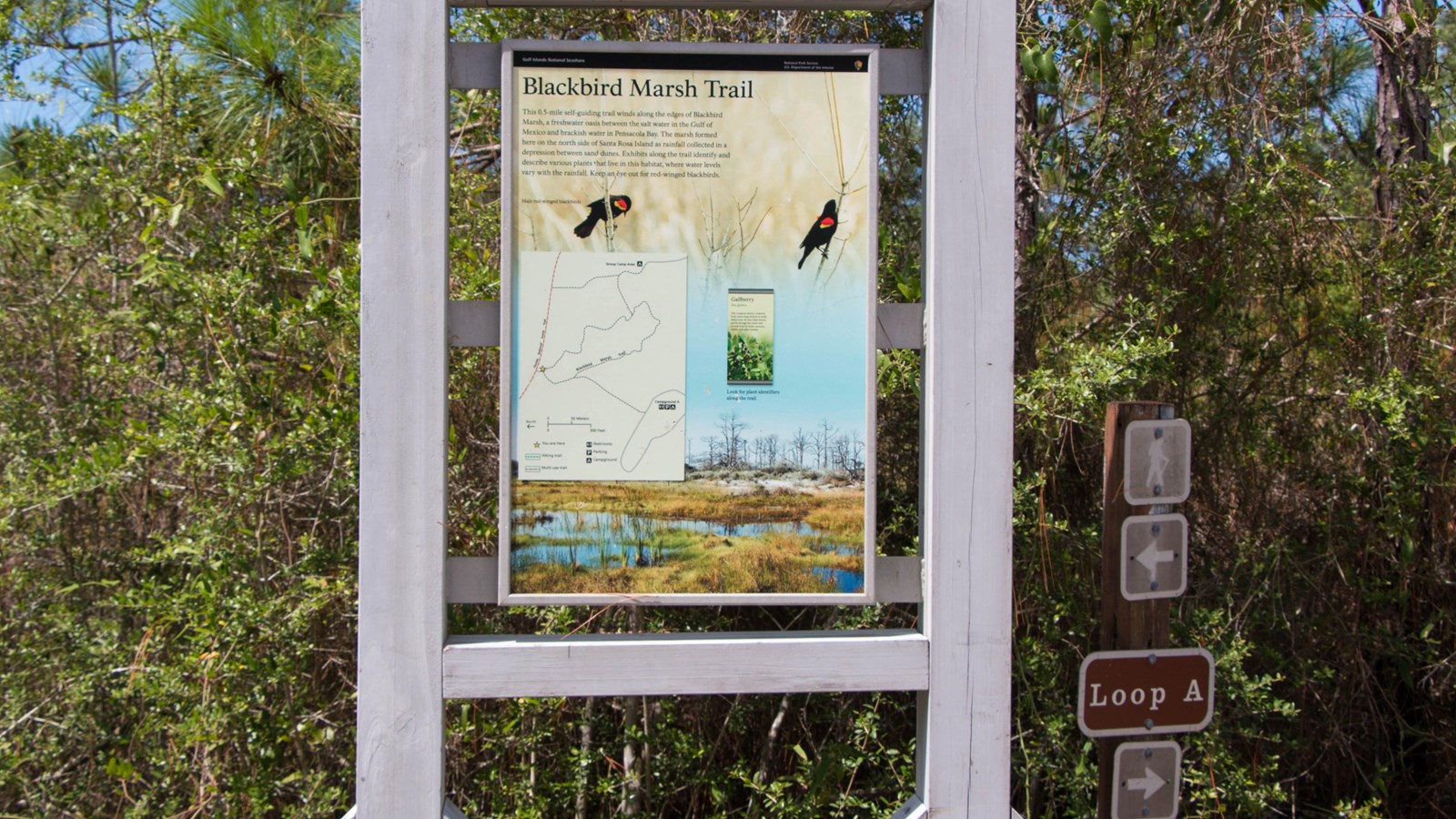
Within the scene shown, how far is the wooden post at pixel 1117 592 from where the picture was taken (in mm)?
2674

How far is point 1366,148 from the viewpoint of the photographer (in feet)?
14.6

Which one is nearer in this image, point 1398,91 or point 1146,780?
point 1146,780

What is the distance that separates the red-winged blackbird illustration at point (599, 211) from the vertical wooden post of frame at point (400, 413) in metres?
0.30

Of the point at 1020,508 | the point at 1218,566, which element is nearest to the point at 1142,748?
the point at 1020,508

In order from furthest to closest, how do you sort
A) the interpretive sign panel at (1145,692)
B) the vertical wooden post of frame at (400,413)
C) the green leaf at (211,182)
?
the green leaf at (211,182)
the interpretive sign panel at (1145,692)
the vertical wooden post of frame at (400,413)

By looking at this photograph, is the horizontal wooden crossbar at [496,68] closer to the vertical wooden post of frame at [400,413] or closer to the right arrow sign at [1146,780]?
the vertical wooden post of frame at [400,413]

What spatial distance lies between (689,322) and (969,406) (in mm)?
612

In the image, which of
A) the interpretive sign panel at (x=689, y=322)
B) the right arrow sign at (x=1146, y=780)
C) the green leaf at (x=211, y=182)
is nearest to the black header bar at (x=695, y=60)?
the interpretive sign panel at (x=689, y=322)

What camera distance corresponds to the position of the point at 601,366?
6.52 ft

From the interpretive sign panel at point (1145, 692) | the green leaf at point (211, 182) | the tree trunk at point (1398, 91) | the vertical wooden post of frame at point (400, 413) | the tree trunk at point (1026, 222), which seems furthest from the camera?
the tree trunk at point (1398, 91)

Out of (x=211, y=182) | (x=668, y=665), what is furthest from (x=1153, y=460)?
(x=211, y=182)

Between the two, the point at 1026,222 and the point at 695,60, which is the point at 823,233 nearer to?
the point at 695,60

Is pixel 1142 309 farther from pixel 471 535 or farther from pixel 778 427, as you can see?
pixel 471 535

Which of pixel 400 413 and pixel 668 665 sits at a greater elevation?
pixel 400 413
